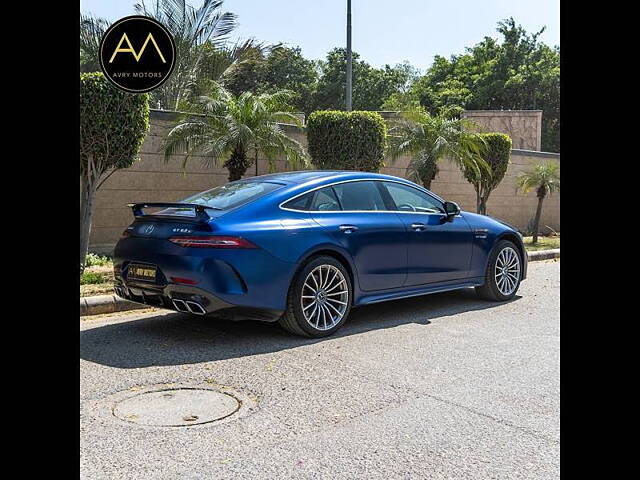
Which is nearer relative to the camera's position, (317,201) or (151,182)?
(317,201)

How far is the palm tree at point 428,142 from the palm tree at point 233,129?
362 centimetres

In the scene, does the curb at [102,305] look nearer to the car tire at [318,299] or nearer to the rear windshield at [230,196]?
the rear windshield at [230,196]

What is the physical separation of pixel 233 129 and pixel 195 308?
6.05m

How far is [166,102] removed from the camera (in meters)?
22.2

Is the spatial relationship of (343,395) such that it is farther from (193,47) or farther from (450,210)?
(193,47)

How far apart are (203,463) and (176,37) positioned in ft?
64.0

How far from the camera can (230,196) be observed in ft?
20.4

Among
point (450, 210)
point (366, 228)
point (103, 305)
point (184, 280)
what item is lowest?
point (103, 305)

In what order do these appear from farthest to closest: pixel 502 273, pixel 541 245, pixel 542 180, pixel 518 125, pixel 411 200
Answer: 1. pixel 518 125
2. pixel 542 180
3. pixel 541 245
4. pixel 502 273
5. pixel 411 200

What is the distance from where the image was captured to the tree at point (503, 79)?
39594 mm

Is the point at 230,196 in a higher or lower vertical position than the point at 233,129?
lower

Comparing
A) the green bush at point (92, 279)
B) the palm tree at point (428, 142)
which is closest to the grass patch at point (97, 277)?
the green bush at point (92, 279)

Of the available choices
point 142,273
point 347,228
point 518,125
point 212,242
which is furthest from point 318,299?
point 518,125

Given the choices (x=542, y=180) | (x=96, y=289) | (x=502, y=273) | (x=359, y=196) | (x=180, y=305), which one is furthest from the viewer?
(x=542, y=180)
